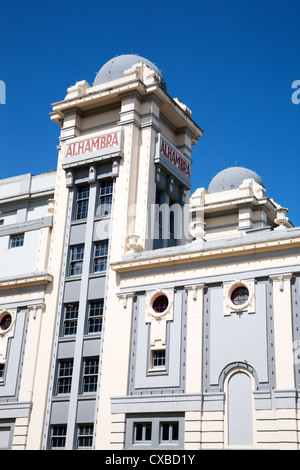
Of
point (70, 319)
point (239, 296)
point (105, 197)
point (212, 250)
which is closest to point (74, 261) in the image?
point (70, 319)

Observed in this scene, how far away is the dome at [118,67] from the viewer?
49344 millimetres

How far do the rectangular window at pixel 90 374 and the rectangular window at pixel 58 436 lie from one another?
273cm

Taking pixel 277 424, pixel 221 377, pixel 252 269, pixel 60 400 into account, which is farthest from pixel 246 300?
pixel 60 400

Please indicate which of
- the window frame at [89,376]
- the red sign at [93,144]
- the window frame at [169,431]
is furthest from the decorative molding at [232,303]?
the red sign at [93,144]

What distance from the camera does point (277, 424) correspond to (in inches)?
1249

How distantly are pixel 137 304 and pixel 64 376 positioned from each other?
6.86 metres

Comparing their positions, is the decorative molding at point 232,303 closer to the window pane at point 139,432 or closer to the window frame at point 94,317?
the window pane at point 139,432

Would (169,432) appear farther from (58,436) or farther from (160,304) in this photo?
(58,436)

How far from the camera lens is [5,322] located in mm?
43938

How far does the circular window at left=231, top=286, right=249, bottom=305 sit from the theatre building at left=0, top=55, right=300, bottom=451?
0.13 meters
